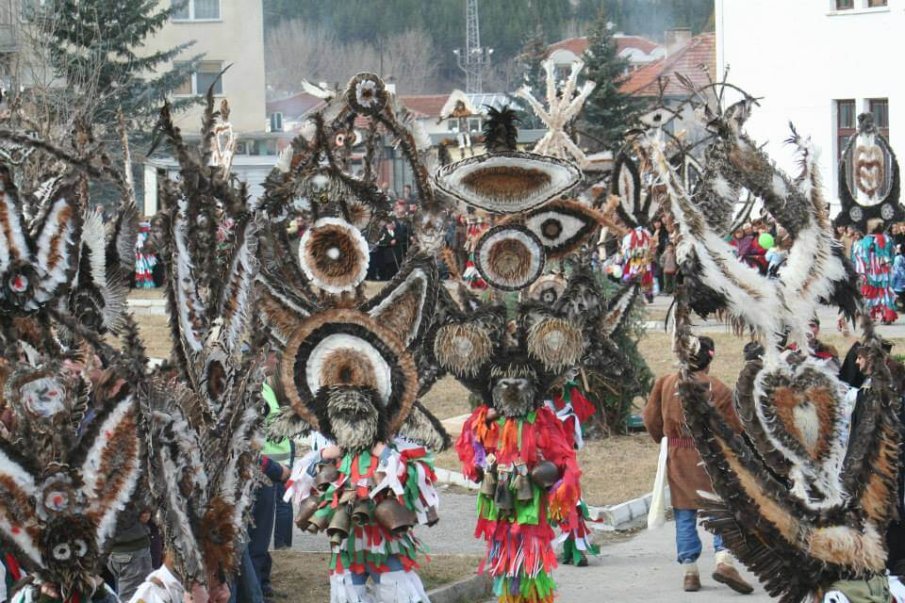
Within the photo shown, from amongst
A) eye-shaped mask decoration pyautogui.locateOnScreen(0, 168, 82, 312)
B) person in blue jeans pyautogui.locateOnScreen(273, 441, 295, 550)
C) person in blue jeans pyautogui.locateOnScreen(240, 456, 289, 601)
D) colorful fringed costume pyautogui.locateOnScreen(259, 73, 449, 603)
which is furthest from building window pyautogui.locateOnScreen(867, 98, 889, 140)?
eye-shaped mask decoration pyautogui.locateOnScreen(0, 168, 82, 312)

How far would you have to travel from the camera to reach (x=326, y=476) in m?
8.49

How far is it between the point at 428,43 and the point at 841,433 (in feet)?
263

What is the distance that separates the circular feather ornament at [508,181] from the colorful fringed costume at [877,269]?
543 inches

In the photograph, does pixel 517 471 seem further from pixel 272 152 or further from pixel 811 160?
pixel 272 152

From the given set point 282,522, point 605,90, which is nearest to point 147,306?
point 282,522

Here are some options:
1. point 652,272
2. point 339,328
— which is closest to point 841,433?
point 339,328

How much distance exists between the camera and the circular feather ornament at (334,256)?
29.7 ft

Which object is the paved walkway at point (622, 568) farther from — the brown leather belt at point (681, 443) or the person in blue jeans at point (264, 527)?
the person in blue jeans at point (264, 527)

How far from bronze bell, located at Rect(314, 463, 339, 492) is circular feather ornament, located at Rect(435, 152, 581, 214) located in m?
2.28

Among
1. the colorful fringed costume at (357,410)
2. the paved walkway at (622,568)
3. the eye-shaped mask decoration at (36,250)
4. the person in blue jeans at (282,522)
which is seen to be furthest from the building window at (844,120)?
the eye-shaped mask decoration at (36,250)

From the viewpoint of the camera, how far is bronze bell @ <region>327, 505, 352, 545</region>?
8.34 metres

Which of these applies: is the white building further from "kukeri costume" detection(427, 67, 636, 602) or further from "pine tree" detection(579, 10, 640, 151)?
"kukeri costume" detection(427, 67, 636, 602)

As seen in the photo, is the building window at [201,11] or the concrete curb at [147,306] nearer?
the concrete curb at [147,306]

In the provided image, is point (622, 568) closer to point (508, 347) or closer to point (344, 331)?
point (508, 347)
